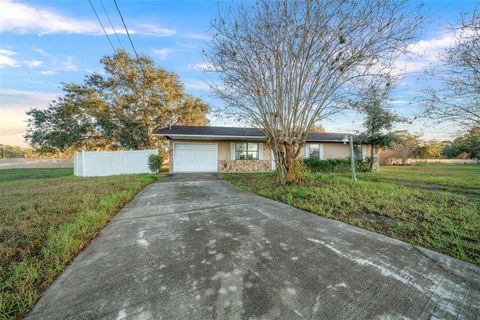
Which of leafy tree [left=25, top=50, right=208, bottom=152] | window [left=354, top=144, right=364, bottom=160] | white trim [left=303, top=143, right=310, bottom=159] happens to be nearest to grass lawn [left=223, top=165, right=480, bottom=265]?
white trim [left=303, top=143, right=310, bottom=159]

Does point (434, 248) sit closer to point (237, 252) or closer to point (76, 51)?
point (237, 252)

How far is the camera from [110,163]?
1062cm

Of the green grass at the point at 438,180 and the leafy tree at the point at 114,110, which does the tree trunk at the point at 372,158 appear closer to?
the green grass at the point at 438,180

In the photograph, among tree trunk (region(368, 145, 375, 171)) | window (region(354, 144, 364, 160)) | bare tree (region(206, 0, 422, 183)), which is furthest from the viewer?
window (region(354, 144, 364, 160))

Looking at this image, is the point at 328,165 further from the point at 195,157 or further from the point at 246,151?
the point at 195,157

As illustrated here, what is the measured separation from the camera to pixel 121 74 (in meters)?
15.1

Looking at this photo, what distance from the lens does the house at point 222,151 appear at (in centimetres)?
1060

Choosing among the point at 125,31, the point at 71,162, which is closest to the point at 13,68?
the point at 125,31

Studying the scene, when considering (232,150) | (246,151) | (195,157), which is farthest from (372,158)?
(195,157)

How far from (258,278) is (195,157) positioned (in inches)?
389

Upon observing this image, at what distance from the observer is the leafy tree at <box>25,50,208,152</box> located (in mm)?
13969

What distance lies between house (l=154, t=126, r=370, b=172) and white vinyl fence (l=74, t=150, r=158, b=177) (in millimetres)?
1773

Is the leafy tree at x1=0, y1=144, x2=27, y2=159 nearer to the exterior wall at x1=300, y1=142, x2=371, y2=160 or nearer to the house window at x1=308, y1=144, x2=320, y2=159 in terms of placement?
the house window at x1=308, y1=144, x2=320, y2=159

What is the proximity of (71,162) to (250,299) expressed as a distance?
28.0 metres
